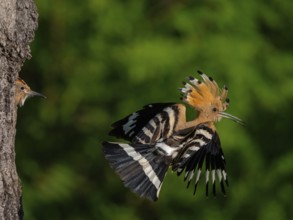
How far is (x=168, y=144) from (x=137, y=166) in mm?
158

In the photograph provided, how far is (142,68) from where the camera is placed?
7.39 m

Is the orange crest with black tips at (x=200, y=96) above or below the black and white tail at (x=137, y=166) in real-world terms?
above

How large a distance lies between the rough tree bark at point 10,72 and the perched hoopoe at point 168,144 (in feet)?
2.03

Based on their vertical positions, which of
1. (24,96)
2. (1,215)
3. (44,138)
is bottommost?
(1,215)

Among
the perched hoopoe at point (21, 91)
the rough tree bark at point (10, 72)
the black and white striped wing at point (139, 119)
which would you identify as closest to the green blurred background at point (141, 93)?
the perched hoopoe at point (21, 91)

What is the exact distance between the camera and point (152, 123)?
14.8ft

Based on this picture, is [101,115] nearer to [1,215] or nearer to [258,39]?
[258,39]

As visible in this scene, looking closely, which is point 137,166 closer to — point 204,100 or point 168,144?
point 168,144

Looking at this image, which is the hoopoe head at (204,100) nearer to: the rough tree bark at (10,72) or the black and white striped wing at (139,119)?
the black and white striped wing at (139,119)

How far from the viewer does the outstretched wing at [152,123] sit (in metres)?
4.45

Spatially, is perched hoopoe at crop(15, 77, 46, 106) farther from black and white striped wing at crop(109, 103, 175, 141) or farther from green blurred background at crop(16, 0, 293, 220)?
green blurred background at crop(16, 0, 293, 220)

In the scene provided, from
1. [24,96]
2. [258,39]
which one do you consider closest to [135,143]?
[24,96]

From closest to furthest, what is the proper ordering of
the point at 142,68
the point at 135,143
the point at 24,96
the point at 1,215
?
1. the point at 1,215
2. the point at 135,143
3. the point at 24,96
4. the point at 142,68

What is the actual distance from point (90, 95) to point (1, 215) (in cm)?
404
